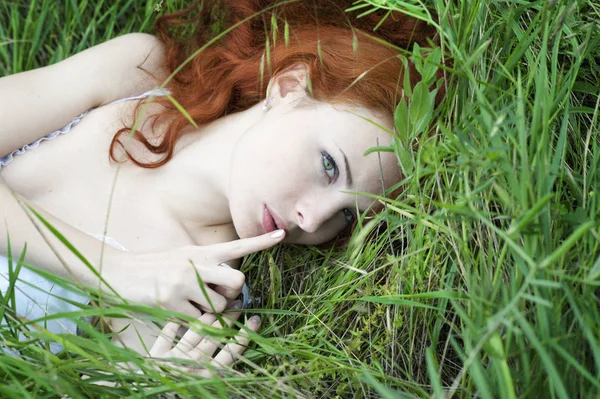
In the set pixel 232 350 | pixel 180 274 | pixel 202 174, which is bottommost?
pixel 232 350

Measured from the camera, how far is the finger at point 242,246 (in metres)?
1.84

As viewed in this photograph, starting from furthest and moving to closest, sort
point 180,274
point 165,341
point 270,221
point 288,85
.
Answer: point 288,85, point 270,221, point 180,274, point 165,341

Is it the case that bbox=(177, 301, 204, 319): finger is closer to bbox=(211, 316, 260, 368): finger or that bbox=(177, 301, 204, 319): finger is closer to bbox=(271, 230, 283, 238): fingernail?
bbox=(211, 316, 260, 368): finger

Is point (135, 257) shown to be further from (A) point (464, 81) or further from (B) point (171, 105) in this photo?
(A) point (464, 81)

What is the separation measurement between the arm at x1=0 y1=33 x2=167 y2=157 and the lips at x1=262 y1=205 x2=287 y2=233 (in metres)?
0.70

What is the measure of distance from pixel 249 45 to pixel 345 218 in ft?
2.46

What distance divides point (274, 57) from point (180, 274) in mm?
779

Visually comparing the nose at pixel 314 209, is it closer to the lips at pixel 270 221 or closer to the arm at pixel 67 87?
the lips at pixel 270 221

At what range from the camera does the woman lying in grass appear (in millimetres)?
1855

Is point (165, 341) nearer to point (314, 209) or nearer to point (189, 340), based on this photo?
point (189, 340)

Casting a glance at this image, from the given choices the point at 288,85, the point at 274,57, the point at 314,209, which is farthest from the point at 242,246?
the point at 274,57

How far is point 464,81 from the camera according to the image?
5.56 feet

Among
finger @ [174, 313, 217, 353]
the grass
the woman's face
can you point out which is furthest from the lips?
finger @ [174, 313, 217, 353]

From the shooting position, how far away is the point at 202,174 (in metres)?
2.07
